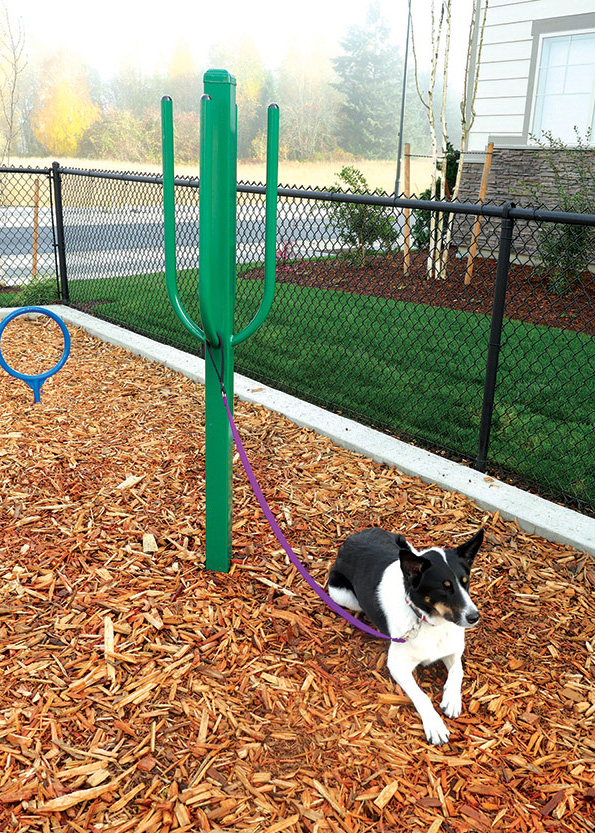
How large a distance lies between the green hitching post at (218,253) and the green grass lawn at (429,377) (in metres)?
1.95

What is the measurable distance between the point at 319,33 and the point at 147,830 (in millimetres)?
68159

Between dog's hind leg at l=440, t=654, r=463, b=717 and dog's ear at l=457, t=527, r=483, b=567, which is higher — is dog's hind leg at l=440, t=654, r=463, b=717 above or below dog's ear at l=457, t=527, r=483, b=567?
below

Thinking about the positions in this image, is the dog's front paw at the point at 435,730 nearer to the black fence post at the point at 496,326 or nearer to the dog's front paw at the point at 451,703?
the dog's front paw at the point at 451,703

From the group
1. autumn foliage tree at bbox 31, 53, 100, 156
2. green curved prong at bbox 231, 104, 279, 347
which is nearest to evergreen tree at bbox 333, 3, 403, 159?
autumn foliage tree at bbox 31, 53, 100, 156

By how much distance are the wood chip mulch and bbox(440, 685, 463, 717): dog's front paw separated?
0.13 ft

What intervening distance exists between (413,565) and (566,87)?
10383mm

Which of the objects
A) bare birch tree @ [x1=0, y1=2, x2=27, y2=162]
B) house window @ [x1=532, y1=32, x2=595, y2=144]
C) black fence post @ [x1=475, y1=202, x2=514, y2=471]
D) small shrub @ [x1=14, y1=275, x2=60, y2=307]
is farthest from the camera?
bare birch tree @ [x1=0, y1=2, x2=27, y2=162]

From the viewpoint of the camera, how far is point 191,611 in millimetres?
2938

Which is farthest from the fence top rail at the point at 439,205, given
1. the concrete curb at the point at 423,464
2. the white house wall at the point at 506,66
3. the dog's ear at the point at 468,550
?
the white house wall at the point at 506,66

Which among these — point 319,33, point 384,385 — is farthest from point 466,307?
point 319,33

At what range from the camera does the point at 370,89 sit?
2360 inches

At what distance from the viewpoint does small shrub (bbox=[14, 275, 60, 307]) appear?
825 cm

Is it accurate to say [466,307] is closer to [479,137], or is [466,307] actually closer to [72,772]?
[479,137]

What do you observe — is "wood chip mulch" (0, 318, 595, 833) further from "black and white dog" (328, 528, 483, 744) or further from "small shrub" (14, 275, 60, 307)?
"small shrub" (14, 275, 60, 307)
